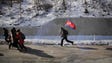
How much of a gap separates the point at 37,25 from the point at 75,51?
700cm

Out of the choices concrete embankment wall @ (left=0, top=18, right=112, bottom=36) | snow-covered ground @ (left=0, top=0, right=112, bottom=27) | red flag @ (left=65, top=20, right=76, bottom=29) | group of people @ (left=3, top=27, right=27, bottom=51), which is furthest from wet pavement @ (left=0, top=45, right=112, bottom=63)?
snow-covered ground @ (left=0, top=0, right=112, bottom=27)

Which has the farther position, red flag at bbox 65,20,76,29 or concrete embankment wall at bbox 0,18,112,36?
concrete embankment wall at bbox 0,18,112,36


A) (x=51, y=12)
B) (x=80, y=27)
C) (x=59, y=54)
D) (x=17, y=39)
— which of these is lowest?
(x=59, y=54)

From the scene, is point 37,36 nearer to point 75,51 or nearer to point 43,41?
point 43,41

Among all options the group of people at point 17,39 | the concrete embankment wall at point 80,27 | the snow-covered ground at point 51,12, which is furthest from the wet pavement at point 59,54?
the snow-covered ground at point 51,12

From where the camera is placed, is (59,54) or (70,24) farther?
(70,24)

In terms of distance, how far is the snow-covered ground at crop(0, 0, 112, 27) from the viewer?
26875 millimetres

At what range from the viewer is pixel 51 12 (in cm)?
2834

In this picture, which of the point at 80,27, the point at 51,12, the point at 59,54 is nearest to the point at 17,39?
the point at 59,54

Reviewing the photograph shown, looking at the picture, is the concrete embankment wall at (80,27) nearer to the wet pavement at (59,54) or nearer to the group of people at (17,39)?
the wet pavement at (59,54)

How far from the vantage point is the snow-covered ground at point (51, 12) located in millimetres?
26875

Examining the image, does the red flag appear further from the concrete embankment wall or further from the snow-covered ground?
the snow-covered ground

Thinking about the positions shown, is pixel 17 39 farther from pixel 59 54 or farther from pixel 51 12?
pixel 51 12

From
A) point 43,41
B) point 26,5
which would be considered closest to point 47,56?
point 43,41
